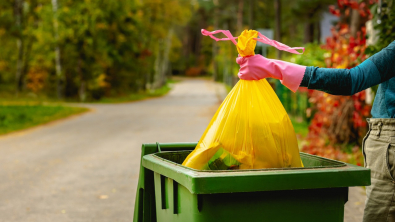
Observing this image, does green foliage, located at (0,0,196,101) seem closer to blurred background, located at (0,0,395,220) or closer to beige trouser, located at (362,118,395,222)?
blurred background, located at (0,0,395,220)

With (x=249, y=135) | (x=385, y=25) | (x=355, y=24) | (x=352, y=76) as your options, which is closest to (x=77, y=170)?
(x=385, y=25)

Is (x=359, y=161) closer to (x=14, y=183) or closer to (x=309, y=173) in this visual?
(x=14, y=183)

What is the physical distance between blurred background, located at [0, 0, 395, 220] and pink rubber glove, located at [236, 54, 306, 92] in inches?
125

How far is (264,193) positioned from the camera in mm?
2264

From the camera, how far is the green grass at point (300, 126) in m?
11.8

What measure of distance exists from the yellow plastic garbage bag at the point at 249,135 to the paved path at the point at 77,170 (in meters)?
2.92

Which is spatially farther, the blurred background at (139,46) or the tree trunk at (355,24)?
the tree trunk at (355,24)

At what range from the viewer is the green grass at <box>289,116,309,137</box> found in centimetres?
1183

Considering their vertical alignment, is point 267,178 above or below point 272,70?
below

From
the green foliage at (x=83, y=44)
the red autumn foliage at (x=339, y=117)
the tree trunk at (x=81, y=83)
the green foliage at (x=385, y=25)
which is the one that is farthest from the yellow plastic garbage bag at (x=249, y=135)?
the tree trunk at (x=81, y=83)

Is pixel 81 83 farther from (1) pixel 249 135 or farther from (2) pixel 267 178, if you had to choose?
(2) pixel 267 178

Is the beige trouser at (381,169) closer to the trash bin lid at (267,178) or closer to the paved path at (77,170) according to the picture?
the trash bin lid at (267,178)

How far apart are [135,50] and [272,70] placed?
1149 inches

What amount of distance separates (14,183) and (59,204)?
1560 millimetres
